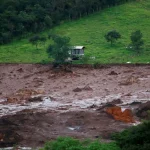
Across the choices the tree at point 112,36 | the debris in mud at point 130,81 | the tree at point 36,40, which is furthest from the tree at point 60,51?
the debris in mud at point 130,81

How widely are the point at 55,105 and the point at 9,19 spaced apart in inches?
1276

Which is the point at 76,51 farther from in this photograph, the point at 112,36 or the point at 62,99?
the point at 62,99

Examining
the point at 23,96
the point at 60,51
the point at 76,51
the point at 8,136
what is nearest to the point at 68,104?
the point at 23,96

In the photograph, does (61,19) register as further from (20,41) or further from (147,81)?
(147,81)

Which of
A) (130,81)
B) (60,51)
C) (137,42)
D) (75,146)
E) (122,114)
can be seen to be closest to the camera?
(75,146)

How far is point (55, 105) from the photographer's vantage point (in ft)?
130

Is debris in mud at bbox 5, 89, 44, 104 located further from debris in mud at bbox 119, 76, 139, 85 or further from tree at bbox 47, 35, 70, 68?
tree at bbox 47, 35, 70, 68

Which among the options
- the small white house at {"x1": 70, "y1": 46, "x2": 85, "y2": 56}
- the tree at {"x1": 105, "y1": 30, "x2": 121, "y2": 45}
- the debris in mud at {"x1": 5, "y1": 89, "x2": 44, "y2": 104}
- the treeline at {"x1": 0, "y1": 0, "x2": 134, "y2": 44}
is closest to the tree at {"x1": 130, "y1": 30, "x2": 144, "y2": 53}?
the tree at {"x1": 105, "y1": 30, "x2": 121, "y2": 45}

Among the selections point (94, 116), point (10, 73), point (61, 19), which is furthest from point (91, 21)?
point (94, 116)

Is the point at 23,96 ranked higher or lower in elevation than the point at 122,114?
lower

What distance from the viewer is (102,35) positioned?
64.3m

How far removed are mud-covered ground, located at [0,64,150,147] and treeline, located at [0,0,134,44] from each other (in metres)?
13.3

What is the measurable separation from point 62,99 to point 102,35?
950 inches

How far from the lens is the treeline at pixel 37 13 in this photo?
6812 centimetres
